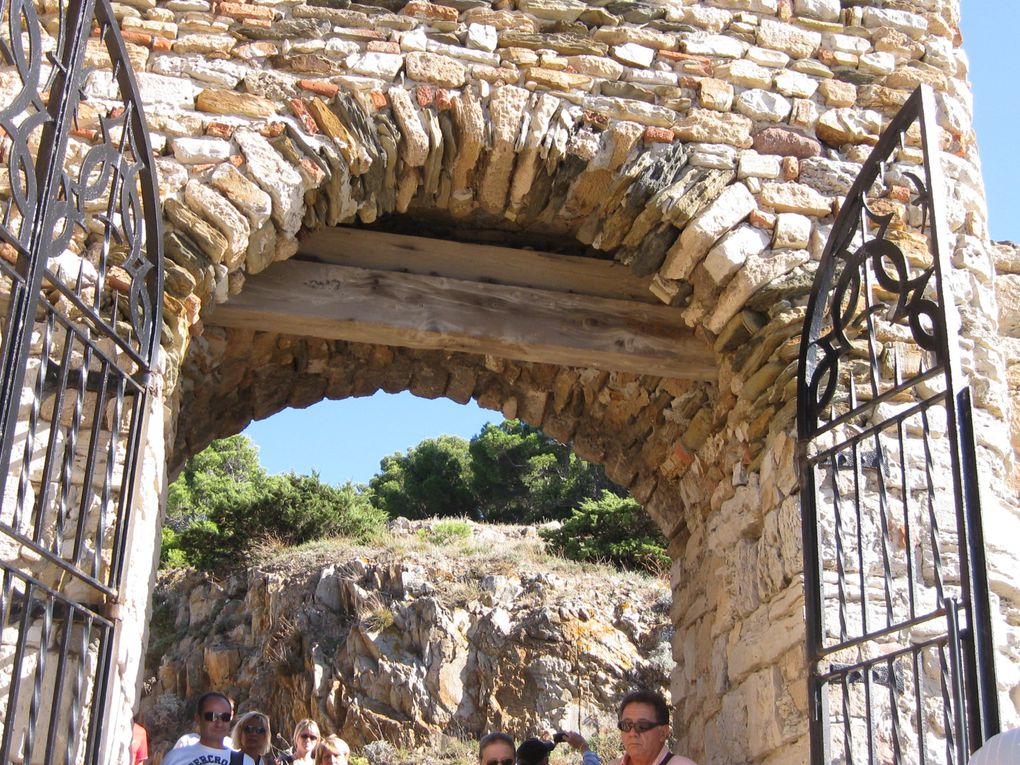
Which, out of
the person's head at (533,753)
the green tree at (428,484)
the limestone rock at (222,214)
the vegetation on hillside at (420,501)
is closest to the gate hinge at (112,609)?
the limestone rock at (222,214)

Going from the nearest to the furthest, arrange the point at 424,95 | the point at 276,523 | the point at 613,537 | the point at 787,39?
the point at 424,95, the point at 787,39, the point at 613,537, the point at 276,523

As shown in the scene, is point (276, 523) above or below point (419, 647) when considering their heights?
above

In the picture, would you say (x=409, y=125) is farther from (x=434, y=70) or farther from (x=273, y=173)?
(x=273, y=173)

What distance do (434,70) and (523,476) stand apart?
18.9 metres

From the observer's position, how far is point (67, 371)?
2920 millimetres

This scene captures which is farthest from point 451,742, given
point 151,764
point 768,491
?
point 768,491

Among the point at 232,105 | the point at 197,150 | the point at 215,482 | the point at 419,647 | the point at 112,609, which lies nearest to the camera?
the point at 112,609

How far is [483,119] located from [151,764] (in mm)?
9179

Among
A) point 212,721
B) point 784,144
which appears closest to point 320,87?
point 784,144

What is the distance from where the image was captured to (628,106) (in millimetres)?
4105

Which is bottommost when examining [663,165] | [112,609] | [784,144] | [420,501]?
[112,609]

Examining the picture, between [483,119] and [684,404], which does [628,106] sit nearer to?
[483,119]

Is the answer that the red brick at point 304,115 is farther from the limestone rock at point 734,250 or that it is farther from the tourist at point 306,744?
the tourist at point 306,744

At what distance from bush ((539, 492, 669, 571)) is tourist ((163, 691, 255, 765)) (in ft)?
41.0
